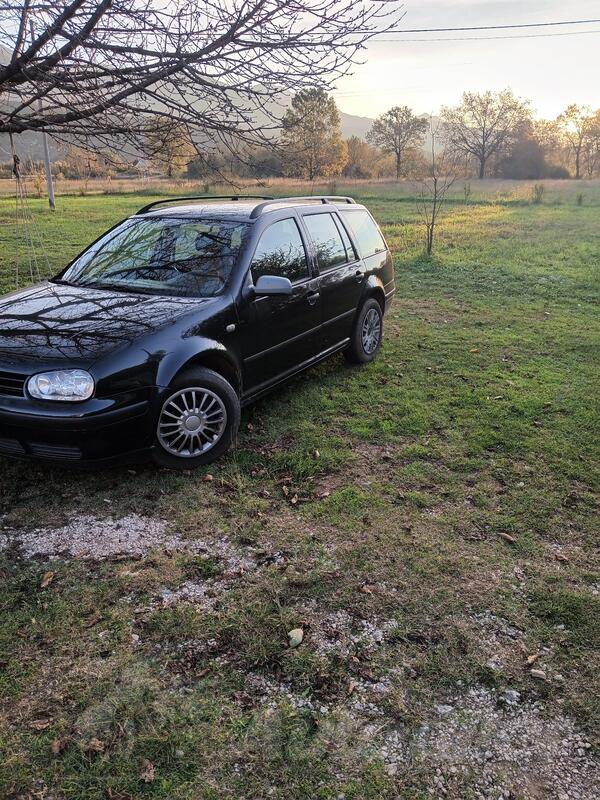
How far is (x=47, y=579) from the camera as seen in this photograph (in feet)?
9.84

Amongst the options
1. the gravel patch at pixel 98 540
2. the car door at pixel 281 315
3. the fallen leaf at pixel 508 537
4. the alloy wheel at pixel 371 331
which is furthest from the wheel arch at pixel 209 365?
the alloy wheel at pixel 371 331

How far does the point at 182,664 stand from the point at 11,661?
2.38 ft

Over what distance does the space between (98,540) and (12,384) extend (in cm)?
107

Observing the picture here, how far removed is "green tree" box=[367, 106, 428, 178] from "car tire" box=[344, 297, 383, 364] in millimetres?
62289

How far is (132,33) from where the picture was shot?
504 cm

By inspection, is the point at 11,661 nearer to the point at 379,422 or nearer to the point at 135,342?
the point at 135,342

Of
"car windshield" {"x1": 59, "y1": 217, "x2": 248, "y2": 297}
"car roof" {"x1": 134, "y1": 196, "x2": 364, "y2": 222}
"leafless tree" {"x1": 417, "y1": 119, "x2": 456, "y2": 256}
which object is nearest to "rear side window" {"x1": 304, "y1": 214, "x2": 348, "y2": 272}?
"car roof" {"x1": 134, "y1": 196, "x2": 364, "y2": 222}

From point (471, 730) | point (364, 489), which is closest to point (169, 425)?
point (364, 489)

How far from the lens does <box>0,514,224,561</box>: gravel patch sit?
324 cm

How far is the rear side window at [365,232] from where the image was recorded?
6.18 m

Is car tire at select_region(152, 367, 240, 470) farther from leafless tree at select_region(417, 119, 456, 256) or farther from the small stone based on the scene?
leafless tree at select_region(417, 119, 456, 256)

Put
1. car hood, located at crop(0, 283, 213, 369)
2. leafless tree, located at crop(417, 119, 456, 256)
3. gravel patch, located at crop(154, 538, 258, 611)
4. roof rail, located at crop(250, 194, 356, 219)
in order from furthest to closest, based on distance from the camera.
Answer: leafless tree, located at crop(417, 119, 456, 256)
roof rail, located at crop(250, 194, 356, 219)
car hood, located at crop(0, 283, 213, 369)
gravel patch, located at crop(154, 538, 258, 611)

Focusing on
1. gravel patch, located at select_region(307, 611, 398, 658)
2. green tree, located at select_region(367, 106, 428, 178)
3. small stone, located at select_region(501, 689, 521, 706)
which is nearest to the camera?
small stone, located at select_region(501, 689, 521, 706)

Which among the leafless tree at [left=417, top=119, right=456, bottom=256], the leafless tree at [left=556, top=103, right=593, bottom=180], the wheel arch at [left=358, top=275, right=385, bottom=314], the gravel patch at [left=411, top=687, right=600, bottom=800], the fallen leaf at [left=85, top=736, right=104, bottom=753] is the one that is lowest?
the gravel patch at [left=411, top=687, right=600, bottom=800]
